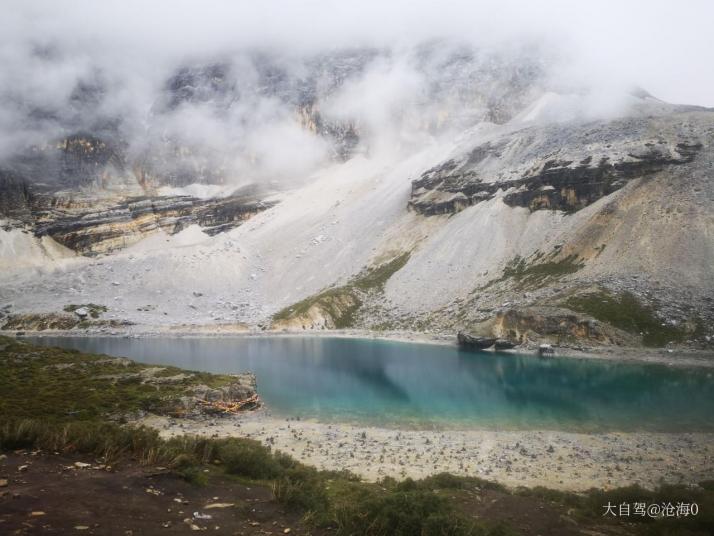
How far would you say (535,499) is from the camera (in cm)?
1789

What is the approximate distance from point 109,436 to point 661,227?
9791 centimetres

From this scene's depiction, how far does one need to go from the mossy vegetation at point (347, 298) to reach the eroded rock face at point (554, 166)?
86.3 feet

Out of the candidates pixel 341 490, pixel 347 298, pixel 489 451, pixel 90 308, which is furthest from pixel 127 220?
pixel 341 490

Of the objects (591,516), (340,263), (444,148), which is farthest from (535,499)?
(444,148)

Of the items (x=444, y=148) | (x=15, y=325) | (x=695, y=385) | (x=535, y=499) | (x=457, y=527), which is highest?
(x=444, y=148)

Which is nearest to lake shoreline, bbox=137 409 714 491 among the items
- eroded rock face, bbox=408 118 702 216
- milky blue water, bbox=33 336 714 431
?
milky blue water, bbox=33 336 714 431

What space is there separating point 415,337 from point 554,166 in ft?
202

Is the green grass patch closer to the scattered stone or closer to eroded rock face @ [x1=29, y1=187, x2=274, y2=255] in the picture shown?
eroded rock face @ [x1=29, y1=187, x2=274, y2=255]

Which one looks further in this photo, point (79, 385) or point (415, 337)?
point (415, 337)

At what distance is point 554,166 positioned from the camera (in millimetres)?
120938

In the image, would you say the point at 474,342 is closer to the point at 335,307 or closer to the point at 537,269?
the point at 537,269

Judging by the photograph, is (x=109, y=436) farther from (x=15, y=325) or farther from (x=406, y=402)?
(x=15, y=325)

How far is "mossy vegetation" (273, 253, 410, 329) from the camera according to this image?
354ft

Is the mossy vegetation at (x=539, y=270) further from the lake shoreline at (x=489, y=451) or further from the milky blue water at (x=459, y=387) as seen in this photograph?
the lake shoreline at (x=489, y=451)
